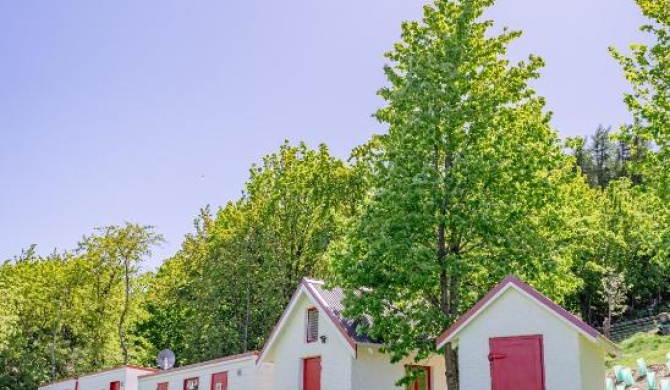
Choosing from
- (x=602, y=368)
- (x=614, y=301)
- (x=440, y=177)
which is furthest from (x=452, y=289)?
(x=614, y=301)

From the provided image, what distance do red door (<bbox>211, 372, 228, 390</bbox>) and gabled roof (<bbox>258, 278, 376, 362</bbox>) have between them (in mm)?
2654

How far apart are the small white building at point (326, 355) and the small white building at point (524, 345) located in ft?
18.7

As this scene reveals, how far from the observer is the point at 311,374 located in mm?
28391

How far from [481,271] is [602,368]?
542 centimetres

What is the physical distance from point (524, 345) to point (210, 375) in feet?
57.5

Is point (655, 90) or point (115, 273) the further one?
point (115, 273)

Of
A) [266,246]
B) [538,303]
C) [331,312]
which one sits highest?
[266,246]

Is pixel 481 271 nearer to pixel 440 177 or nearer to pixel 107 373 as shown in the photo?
pixel 440 177

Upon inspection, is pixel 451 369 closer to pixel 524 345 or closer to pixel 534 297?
pixel 524 345

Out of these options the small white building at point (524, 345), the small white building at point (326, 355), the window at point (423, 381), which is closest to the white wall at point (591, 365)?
the small white building at point (524, 345)

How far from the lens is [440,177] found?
2473 centimetres

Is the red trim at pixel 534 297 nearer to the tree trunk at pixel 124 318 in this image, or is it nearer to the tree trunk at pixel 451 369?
the tree trunk at pixel 451 369

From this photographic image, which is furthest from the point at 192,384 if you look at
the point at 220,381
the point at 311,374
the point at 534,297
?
the point at 534,297

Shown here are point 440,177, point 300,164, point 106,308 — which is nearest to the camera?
point 440,177
